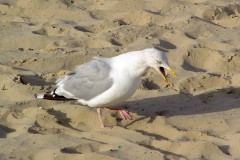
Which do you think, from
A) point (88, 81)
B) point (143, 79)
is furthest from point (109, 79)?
point (143, 79)

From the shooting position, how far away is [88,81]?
5.32 metres

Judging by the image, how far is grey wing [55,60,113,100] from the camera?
17.1ft

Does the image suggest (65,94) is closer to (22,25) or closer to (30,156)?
(30,156)

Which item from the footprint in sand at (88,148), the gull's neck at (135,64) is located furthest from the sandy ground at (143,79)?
the gull's neck at (135,64)

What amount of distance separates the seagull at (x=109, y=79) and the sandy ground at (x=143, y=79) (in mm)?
179

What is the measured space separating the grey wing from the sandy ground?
20cm

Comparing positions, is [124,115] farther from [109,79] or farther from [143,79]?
[143,79]

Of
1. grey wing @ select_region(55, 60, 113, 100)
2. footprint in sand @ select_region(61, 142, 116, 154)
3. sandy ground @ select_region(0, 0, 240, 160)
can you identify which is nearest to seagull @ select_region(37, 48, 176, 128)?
grey wing @ select_region(55, 60, 113, 100)

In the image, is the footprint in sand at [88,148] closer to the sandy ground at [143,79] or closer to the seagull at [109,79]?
the sandy ground at [143,79]

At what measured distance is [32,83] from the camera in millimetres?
5977

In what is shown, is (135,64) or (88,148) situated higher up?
(135,64)

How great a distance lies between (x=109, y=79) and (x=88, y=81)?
0.75 feet

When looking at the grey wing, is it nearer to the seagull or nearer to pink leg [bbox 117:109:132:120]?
the seagull

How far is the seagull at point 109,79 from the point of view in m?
5.14
